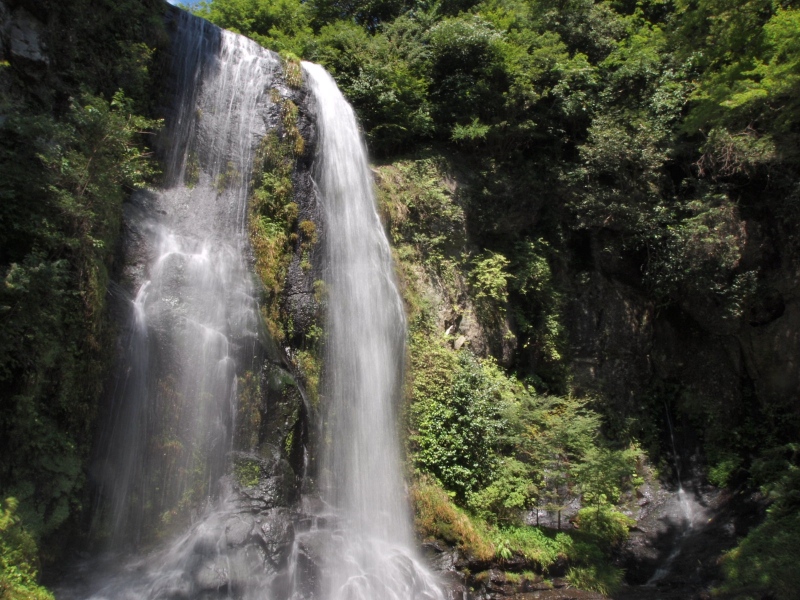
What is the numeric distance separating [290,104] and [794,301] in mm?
12892

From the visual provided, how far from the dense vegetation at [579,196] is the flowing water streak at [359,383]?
3.03ft

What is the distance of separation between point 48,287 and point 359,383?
524 centimetres

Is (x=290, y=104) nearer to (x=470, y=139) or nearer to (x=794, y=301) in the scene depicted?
(x=470, y=139)

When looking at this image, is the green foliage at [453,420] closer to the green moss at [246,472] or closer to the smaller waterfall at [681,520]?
the green moss at [246,472]

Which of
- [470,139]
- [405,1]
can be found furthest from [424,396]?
[405,1]

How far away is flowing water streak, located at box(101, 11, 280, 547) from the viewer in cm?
768

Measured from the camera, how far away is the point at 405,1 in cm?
1827

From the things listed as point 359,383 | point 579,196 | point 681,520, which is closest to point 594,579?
point 681,520

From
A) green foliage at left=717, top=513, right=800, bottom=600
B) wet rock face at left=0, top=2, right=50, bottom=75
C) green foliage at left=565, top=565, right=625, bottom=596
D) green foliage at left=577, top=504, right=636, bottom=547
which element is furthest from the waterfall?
green foliage at left=717, top=513, right=800, bottom=600

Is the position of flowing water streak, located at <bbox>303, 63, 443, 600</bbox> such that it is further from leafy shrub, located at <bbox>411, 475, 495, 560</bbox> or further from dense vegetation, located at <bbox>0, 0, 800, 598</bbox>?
dense vegetation, located at <bbox>0, 0, 800, 598</bbox>

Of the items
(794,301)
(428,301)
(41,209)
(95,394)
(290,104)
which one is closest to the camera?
(41,209)

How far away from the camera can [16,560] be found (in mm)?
5707

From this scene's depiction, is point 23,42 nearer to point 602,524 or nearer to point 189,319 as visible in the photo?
point 189,319

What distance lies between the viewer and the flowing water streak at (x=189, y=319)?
302 inches
